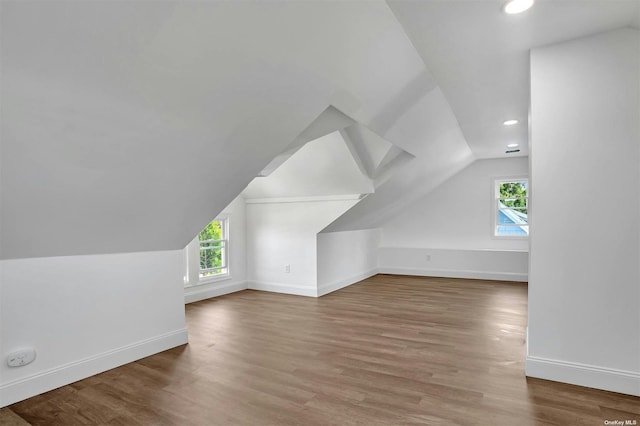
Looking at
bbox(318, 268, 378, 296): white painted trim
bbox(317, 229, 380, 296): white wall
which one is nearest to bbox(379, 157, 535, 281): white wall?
bbox(317, 229, 380, 296): white wall

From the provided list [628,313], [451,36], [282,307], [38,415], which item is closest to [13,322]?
[38,415]

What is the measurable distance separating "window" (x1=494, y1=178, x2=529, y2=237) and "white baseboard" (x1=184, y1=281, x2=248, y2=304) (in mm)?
5298

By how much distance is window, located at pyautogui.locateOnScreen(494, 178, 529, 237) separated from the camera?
23.8ft

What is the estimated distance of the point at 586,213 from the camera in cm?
251

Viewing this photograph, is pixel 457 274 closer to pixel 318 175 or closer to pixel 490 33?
pixel 318 175

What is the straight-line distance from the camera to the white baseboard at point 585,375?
7.77 feet

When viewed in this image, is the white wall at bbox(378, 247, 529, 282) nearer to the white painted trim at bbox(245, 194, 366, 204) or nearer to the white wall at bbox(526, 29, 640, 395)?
the white painted trim at bbox(245, 194, 366, 204)

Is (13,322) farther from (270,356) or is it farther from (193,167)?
(270,356)

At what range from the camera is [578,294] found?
8.27 ft

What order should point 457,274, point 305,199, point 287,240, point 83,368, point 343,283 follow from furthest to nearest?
point 457,274
point 343,283
point 287,240
point 305,199
point 83,368

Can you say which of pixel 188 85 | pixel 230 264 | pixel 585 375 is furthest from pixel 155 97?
pixel 230 264

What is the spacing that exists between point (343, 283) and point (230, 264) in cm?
203

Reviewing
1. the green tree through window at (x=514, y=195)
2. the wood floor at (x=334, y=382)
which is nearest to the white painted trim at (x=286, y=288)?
the wood floor at (x=334, y=382)

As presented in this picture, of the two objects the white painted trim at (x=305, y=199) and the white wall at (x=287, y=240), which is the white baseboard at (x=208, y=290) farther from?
the white painted trim at (x=305, y=199)
